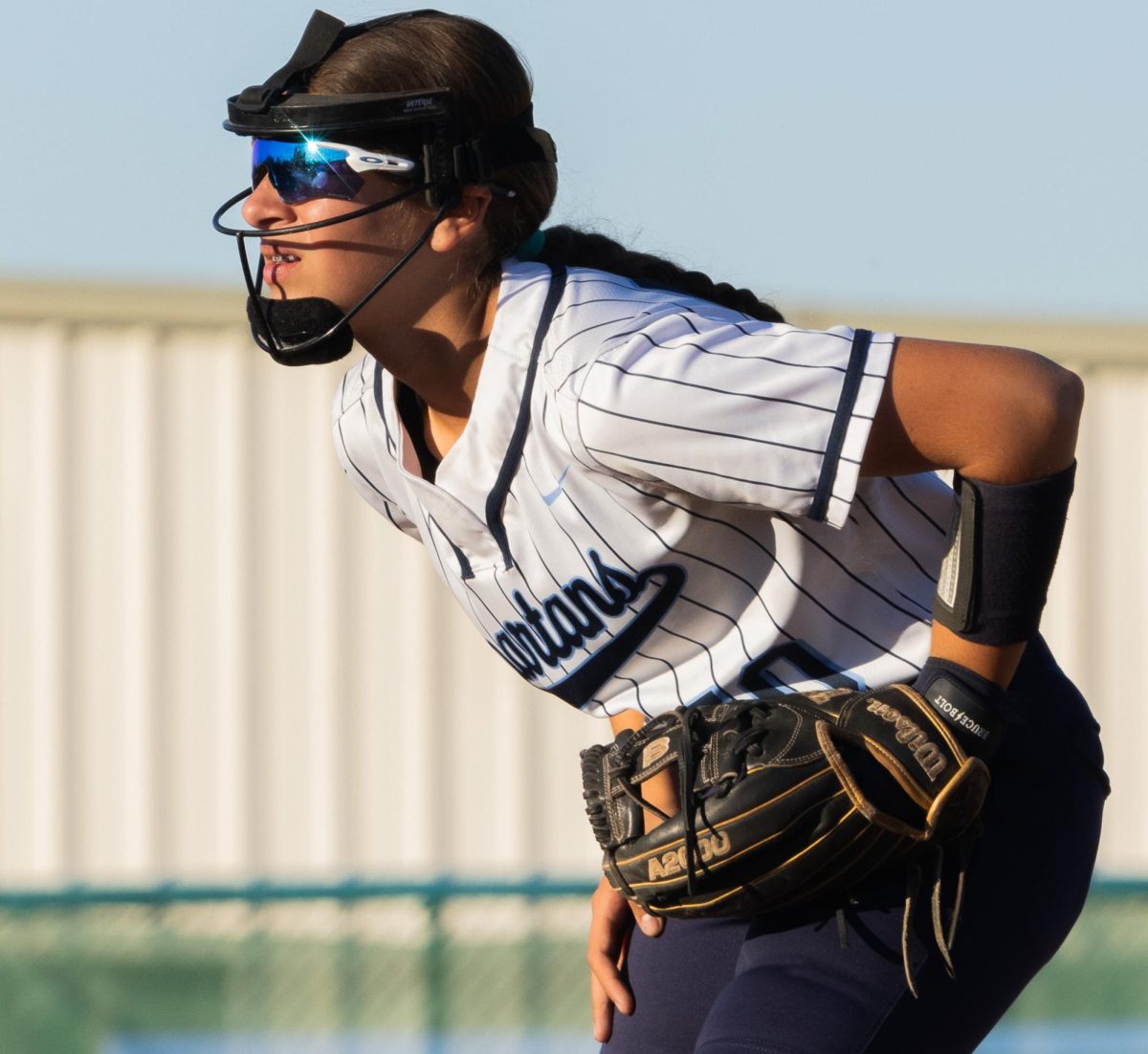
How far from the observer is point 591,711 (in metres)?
2.75

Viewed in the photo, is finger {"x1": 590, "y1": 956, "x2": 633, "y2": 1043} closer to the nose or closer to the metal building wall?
the nose

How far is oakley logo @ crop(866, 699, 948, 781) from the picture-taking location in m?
2.27

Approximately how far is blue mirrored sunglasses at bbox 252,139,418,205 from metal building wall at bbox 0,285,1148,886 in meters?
5.51

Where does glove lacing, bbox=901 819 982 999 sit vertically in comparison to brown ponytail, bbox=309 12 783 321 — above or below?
below

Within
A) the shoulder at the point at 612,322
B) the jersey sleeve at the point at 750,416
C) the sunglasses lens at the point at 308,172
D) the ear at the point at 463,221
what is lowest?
the jersey sleeve at the point at 750,416

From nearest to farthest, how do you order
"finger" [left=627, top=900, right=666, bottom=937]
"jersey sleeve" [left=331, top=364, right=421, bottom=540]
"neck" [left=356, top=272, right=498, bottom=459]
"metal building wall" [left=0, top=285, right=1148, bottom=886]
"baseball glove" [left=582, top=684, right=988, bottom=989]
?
"baseball glove" [left=582, top=684, right=988, bottom=989] < "neck" [left=356, top=272, right=498, bottom=459] < "finger" [left=627, top=900, right=666, bottom=937] < "jersey sleeve" [left=331, top=364, right=421, bottom=540] < "metal building wall" [left=0, top=285, right=1148, bottom=886]

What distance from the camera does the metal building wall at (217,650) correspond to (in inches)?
313

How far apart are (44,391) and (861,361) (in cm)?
646

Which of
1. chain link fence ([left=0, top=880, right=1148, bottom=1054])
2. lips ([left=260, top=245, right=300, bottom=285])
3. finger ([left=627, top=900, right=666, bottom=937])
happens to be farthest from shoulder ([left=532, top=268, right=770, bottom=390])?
chain link fence ([left=0, top=880, right=1148, bottom=1054])

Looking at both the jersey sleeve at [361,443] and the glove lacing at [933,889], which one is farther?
the jersey sleeve at [361,443]

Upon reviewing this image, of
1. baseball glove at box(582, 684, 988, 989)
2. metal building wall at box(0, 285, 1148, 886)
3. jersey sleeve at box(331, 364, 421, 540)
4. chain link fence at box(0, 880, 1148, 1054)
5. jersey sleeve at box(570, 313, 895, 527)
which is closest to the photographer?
jersey sleeve at box(570, 313, 895, 527)

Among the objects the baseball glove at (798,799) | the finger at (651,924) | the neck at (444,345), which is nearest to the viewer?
the baseball glove at (798,799)

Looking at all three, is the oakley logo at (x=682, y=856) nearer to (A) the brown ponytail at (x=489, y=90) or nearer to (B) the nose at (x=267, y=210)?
(A) the brown ponytail at (x=489, y=90)

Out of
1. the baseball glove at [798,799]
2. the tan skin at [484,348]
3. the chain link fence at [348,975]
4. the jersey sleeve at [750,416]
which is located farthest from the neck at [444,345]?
the chain link fence at [348,975]
